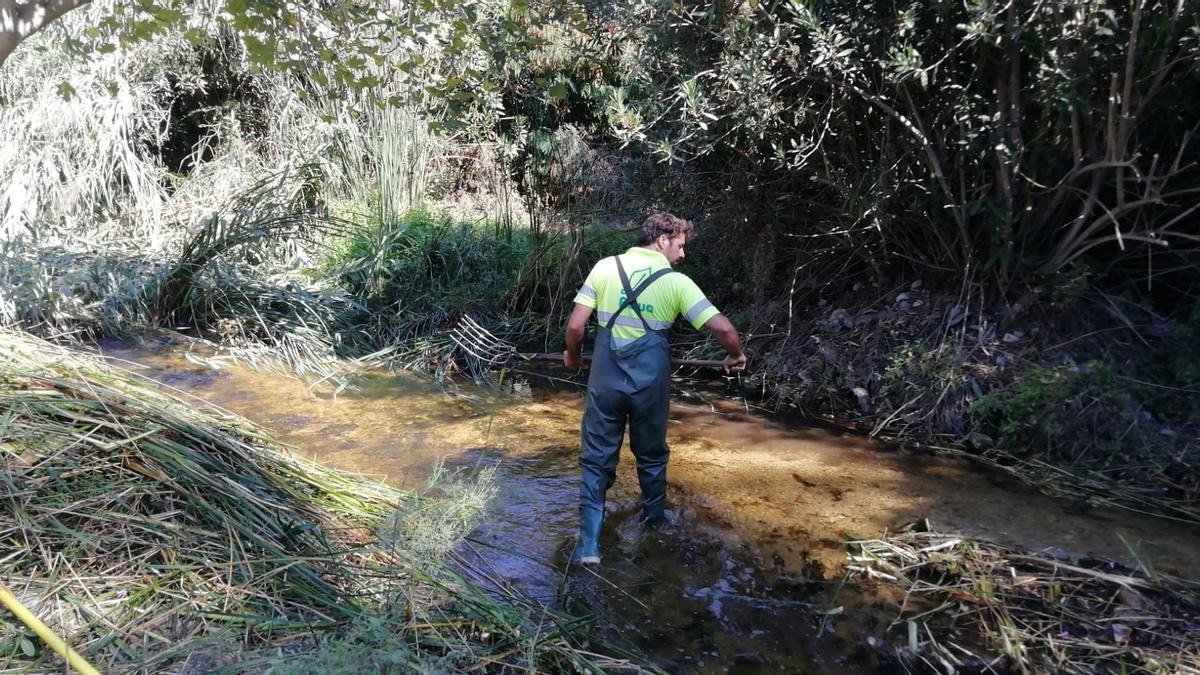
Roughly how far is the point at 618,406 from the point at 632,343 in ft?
1.12

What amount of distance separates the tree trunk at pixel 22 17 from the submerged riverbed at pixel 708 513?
2716 millimetres

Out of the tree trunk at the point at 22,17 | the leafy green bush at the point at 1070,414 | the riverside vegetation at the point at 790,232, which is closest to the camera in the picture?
the tree trunk at the point at 22,17

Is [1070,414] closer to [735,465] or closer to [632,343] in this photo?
[735,465]

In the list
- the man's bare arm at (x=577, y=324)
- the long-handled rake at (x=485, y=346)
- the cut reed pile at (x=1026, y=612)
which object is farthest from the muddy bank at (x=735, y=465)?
the man's bare arm at (x=577, y=324)

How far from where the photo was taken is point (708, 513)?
16.0 ft

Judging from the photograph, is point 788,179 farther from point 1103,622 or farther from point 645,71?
point 1103,622

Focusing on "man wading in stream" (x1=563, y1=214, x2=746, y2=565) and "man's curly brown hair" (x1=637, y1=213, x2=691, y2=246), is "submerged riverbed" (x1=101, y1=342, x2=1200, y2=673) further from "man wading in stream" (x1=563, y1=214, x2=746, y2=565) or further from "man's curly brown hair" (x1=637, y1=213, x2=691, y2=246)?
"man's curly brown hair" (x1=637, y1=213, x2=691, y2=246)

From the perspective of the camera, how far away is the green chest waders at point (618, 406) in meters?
4.30

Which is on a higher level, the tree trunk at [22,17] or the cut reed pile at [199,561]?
the tree trunk at [22,17]

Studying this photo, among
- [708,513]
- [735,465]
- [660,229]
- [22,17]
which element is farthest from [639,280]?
[22,17]

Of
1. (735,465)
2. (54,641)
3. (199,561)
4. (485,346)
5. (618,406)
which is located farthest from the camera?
(485,346)

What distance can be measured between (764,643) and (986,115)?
13.3ft

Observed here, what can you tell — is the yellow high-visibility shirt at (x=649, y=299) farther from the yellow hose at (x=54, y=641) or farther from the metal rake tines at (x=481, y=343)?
the metal rake tines at (x=481, y=343)

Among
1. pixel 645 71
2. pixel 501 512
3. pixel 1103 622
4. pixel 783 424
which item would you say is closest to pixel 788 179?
pixel 645 71
